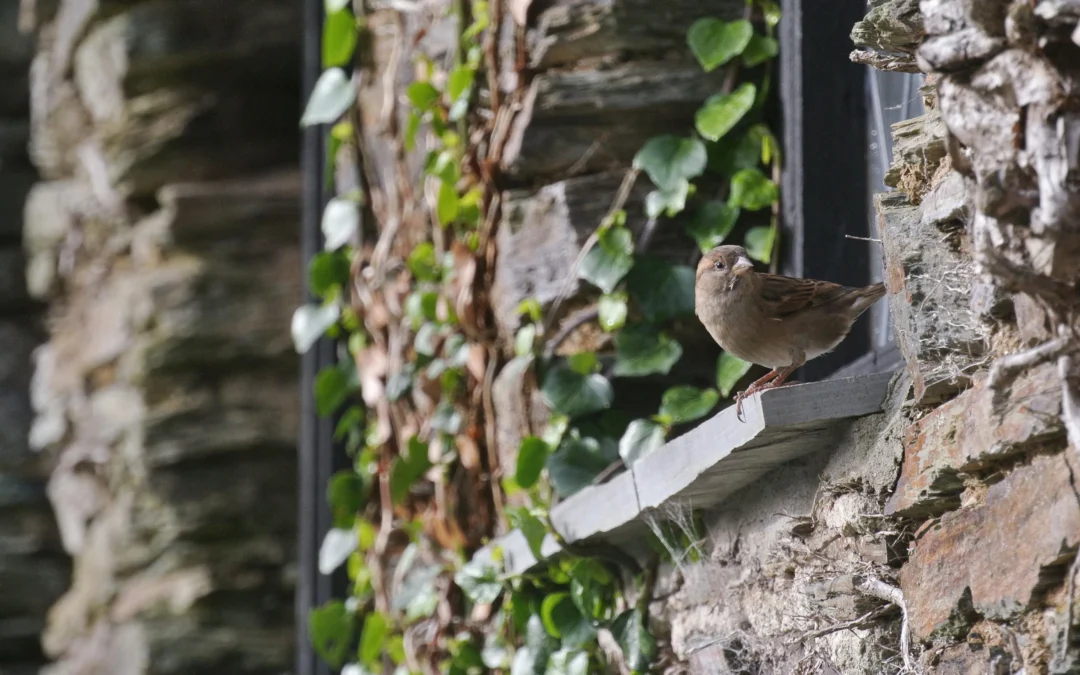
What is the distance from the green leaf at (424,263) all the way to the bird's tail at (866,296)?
1.68m

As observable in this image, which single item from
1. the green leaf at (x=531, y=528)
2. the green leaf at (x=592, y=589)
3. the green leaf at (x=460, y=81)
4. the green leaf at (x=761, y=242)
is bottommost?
the green leaf at (x=592, y=589)

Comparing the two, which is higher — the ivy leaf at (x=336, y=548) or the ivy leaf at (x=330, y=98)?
the ivy leaf at (x=330, y=98)

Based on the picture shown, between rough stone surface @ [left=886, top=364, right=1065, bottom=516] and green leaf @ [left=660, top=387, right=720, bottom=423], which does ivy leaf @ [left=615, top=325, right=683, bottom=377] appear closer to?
green leaf @ [left=660, top=387, right=720, bottom=423]

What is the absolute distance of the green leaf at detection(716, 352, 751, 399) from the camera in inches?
109

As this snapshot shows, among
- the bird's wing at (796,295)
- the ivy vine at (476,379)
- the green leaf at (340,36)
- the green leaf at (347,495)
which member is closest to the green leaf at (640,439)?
the ivy vine at (476,379)

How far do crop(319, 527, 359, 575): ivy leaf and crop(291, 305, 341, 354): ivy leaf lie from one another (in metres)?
0.64

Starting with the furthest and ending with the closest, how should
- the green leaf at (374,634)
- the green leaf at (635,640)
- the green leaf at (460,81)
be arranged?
the green leaf at (374,634) → the green leaf at (460,81) → the green leaf at (635,640)

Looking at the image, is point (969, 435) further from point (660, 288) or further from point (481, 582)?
point (481, 582)

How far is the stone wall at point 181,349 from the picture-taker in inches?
214

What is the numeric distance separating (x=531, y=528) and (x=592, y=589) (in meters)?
0.20

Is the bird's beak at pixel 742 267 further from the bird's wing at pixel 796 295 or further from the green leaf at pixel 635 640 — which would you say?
the green leaf at pixel 635 640

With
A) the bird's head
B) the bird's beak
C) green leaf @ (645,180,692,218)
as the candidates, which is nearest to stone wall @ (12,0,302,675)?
green leaf @ (645,180,692,218)

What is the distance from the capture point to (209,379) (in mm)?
5637

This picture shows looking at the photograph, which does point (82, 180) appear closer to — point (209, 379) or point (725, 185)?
point (209, 379)
